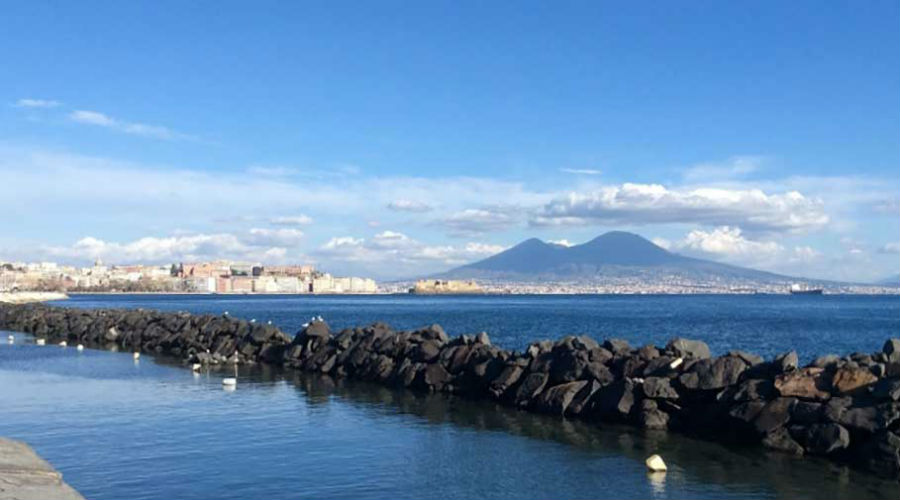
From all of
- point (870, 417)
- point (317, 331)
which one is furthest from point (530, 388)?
point (317, 331)

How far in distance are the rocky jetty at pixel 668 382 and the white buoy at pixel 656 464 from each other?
95.9 inches

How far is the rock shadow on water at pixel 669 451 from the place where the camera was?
1169 cm

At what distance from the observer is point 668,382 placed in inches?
647

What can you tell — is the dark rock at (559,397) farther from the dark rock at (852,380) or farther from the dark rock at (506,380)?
the dark rock at (852,380)

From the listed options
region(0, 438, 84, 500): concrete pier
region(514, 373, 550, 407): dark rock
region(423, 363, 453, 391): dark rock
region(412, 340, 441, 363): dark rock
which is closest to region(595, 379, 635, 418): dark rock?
region(514, 373, 550, 407): dark rock

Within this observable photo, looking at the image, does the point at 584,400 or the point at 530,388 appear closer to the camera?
the point at 584,400

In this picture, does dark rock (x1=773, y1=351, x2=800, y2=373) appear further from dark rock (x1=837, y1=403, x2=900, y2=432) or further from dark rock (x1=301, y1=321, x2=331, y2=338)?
dark rock (x1=301, y1=321, x2=331, y2=338)

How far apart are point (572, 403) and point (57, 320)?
135 ft

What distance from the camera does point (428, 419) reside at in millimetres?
17625

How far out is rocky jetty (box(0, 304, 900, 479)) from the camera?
43.7ft

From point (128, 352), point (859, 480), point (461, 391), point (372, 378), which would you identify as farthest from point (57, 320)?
point (859, 480)

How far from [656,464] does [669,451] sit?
157cm

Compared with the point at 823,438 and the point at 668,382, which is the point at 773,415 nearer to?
the point at 823,438

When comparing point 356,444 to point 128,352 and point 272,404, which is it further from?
point 128,352
